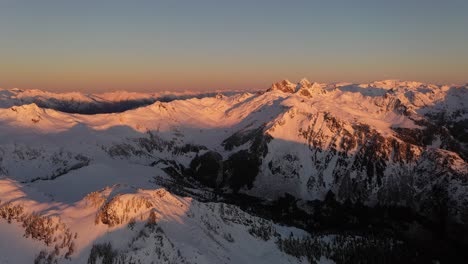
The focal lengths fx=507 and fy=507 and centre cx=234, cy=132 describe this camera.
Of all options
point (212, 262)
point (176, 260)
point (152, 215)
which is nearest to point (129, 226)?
point (152, 215)

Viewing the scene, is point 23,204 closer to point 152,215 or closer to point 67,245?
point 67,245

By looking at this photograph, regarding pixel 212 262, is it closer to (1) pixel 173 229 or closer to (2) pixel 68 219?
(1) pixel 173 229

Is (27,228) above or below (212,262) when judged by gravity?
above

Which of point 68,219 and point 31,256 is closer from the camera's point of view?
point 31,256

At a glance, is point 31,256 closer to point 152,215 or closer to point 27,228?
point 27,228

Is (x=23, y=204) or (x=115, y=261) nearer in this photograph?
(x=115, y=261)

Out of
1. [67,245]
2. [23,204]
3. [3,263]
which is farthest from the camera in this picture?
[23,204]

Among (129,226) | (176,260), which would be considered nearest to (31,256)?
(129,226)

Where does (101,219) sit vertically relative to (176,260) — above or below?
above

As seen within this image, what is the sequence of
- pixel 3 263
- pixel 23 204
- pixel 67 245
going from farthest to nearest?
pixel 23 204, pixel 67 245, pixel 3 263
